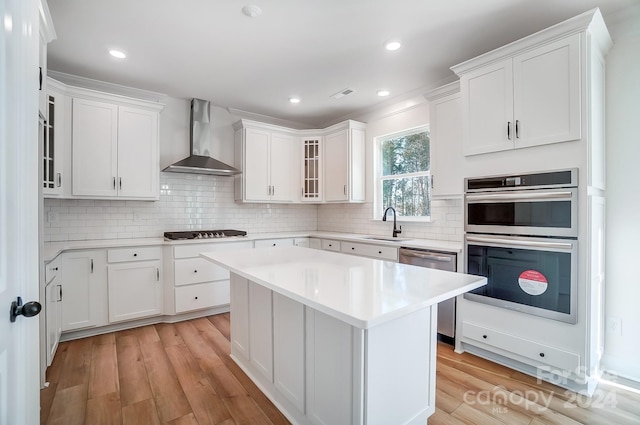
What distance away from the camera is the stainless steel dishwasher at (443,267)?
2.80 meters

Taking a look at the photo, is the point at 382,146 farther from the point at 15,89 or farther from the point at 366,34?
the point at 15,89

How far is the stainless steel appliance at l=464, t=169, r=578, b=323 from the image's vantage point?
→ 212cm

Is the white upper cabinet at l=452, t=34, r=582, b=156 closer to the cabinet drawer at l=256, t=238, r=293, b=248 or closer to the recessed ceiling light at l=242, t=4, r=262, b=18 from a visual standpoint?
the recessed ceiling light at l=242, t=4, r=262, b=18

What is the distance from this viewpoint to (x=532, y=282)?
228 cm

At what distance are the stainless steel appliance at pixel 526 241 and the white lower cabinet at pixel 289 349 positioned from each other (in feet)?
5.48

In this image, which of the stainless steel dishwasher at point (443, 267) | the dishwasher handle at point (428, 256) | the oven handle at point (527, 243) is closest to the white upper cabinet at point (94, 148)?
the dishwasher handle at point (428, 256)

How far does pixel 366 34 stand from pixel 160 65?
2.07 metres

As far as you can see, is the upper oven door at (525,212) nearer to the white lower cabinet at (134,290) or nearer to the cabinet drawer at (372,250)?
the cabinet drawer at (372,250)

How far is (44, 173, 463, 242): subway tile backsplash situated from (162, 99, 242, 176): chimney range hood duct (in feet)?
1.12

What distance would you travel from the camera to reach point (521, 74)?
7.63ft

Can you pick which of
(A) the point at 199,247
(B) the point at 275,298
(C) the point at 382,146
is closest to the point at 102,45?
(A) the point at 199,247

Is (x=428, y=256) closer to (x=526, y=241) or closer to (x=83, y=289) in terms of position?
(x=526, y=241)

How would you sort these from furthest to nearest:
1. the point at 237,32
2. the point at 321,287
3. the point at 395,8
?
the point at 237,32 → the point at 395,8 → the point at 321,287

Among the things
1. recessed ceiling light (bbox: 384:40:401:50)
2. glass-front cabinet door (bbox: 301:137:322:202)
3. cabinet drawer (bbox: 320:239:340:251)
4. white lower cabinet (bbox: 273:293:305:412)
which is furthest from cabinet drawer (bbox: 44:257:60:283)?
recessed ceiling light (bbox: 384:40:401:50)
